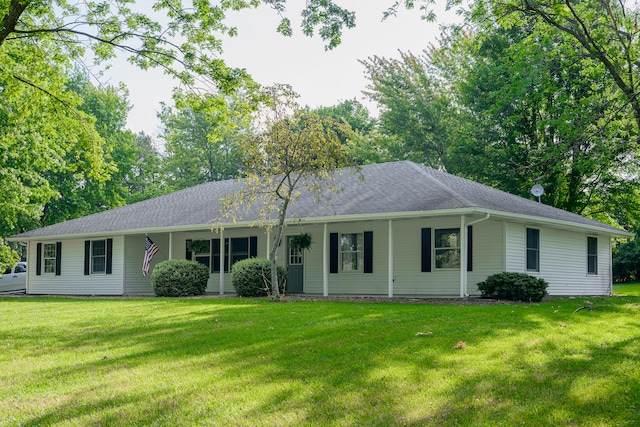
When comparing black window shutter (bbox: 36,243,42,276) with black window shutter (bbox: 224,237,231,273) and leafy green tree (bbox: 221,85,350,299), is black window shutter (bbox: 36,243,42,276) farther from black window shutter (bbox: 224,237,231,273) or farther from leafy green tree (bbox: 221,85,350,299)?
leafy green tree (bbox: 221,85,350,299)

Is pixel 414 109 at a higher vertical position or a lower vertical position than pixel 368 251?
higher

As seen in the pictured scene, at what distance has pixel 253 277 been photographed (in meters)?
18.8

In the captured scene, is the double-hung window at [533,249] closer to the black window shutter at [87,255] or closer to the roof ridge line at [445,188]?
the roof ridge line at [445,188]

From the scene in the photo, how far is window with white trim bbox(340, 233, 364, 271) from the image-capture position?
779 inches

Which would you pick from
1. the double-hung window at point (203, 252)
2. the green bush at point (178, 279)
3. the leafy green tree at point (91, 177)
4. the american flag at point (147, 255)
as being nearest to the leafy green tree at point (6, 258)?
the american flag at point (147, 255)

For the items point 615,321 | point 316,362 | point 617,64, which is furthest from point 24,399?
point 617,64

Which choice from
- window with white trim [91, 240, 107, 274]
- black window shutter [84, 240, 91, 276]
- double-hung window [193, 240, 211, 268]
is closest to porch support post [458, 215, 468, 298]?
double-hung window [193, 240, 211, 268]

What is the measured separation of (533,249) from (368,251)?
491cm

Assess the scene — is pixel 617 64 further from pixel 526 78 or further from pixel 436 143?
pixel 436 143

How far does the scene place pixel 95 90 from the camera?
35.5 m

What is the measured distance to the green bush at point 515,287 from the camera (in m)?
15.5

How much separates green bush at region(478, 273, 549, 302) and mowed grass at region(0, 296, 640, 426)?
4182 mm

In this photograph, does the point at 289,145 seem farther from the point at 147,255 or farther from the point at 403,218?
the point at 147,255

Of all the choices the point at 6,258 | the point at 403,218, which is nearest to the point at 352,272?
the point at 403,218
